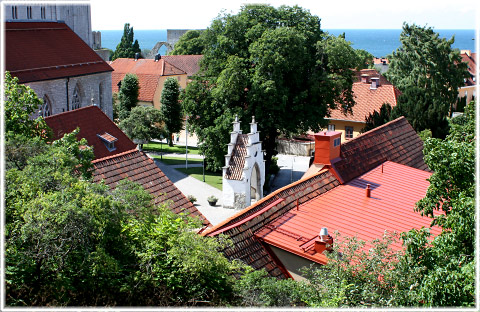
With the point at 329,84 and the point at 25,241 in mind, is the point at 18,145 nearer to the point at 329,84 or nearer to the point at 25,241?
the point at 25,241

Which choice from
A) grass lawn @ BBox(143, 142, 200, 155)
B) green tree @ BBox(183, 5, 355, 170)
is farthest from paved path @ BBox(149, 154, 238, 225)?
grass lawn @ BBox(143, 142, 200, 155)

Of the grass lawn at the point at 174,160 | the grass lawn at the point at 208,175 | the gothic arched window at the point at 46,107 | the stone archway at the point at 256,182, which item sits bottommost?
the grass lawn at the point at 174,160

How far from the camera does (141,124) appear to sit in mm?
44906

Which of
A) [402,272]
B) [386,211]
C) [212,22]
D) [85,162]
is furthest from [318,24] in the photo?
[402,272]

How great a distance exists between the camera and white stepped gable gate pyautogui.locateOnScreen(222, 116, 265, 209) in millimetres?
29328

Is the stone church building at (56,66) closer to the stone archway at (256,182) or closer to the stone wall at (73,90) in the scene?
the stone wall at (73,90)

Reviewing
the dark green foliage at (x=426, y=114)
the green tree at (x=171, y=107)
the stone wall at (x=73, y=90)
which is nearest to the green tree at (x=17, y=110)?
the stone wall at (x=73, y=90)

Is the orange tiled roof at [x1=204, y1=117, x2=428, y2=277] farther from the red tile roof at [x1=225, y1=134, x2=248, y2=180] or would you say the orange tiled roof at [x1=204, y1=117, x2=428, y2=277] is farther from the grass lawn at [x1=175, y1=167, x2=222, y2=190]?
the grass lawn at [x1=175, y1=167, x2=222, y2=190]

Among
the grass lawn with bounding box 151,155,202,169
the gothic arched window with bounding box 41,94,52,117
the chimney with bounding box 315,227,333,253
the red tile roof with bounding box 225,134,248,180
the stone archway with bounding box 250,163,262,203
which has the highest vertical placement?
the chimney with bounding box 315,227,333,253

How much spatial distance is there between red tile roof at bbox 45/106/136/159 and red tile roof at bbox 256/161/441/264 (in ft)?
35.2

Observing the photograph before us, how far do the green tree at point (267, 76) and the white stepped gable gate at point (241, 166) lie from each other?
4.62 m

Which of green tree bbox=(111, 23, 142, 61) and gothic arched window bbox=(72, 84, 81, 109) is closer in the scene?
gothic arched window bbox=(72, 84, 81, 109)

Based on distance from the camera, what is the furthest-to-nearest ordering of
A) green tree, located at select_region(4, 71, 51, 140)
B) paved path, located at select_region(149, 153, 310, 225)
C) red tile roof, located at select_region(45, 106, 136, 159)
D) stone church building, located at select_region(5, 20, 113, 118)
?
stone church building, located at select_region(5, 20, 113, 118)
paved path, located at select_region(149, 153, 310, 225)
red tile roof, located at select_region(45, 106, 136, 159)
green tree, located at select_region(4, 71, 51, 140)

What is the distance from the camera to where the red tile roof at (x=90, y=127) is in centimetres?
2527
